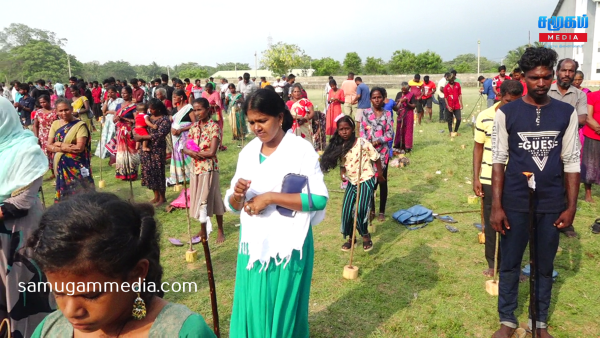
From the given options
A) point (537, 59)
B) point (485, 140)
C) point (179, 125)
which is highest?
point (537, 59)

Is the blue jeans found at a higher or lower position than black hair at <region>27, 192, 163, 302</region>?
lower

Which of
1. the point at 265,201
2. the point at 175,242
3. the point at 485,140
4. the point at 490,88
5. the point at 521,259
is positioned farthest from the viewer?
the point at 490,88

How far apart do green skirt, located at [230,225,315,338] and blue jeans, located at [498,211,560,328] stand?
1636 millimetres

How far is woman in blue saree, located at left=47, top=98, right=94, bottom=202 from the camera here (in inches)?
209

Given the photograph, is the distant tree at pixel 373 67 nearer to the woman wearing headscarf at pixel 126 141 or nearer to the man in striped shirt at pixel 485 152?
the woman wearing headscarf at pixel 126 141

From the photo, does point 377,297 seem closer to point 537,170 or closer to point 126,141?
point 537,170

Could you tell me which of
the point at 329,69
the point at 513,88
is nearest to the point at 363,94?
the point at 513,88

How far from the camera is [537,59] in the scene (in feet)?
9.95

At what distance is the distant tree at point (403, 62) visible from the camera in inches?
2221

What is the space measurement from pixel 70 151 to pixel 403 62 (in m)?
55.6

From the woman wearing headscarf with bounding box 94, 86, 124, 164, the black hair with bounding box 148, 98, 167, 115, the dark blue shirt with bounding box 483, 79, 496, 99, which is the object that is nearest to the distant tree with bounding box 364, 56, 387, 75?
the dark blue shirt with bounding box 483, 79, 496, 99

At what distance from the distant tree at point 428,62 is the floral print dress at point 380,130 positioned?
2004 inches

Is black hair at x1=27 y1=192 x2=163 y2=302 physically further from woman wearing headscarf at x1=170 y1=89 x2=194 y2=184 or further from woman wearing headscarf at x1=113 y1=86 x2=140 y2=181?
woman wearing headscarf at x1=113 y1=86 x2=140 y2=181

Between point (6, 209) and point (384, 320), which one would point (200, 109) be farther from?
point (384, 320)
